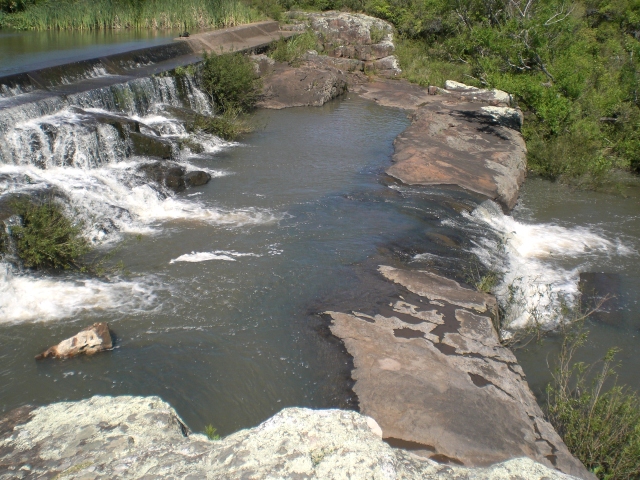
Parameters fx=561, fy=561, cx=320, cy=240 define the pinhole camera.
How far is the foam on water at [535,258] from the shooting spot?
22.7 ft

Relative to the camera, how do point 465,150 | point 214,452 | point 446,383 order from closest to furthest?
point 214,452 < point 446,383 < point 465,150

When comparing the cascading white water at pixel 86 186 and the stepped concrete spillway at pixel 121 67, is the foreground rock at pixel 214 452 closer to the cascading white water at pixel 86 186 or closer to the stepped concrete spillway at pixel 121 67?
the cascading white water at pixel 86 186

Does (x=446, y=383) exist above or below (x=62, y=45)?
below

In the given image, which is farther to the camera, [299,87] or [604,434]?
[299,87]

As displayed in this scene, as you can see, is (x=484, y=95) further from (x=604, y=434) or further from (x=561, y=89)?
(x=604, y=434)

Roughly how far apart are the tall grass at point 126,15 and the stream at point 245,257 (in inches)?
335

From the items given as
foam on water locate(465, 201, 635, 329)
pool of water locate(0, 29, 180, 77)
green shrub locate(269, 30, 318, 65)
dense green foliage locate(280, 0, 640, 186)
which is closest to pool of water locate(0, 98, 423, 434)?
foam on water locate(465, 201, 635, 329)

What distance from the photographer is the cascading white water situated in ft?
21.4

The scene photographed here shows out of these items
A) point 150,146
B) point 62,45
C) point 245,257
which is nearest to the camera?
point 245,257

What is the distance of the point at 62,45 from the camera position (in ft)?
54.3

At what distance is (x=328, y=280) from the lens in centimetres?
686

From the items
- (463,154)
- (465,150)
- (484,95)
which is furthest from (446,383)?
(484,95)

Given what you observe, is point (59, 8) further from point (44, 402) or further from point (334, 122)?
point (44, 402)

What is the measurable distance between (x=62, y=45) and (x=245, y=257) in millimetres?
12661
